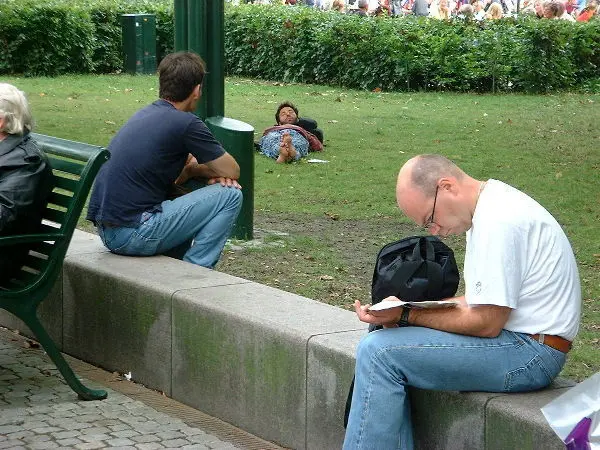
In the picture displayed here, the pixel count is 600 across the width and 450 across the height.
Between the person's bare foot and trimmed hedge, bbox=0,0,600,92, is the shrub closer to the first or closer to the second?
trimmed hedge, bbox=0,0,600,92

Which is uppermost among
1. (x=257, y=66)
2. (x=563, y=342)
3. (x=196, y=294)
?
(x=563, y=342)

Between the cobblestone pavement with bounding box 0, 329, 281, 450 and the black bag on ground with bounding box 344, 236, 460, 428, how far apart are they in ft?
3.30

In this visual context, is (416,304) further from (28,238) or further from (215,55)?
(215,55)

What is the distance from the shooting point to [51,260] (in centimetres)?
517

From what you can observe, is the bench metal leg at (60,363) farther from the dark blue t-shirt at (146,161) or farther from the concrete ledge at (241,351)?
the dark blue t-shirt at (146,161)

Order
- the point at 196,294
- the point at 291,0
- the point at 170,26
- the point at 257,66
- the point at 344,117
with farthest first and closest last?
the point at 291,0, the point at 170,26, the point at 257,66, the point at 344,117, the point at 196,294

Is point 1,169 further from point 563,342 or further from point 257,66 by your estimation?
point 257,66

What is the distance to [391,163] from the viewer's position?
484 inches

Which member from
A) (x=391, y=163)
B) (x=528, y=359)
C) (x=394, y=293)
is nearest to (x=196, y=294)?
(x=394, y=293)

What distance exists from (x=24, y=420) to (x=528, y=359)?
2235mm

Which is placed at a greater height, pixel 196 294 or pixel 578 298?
pixel 578 298

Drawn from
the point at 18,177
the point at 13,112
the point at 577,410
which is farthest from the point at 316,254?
the point at 577,410

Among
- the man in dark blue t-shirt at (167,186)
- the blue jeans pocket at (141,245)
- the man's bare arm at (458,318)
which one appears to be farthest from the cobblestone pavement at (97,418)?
the man's bare arm at (458,318)

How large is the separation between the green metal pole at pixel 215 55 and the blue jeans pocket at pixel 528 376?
5008mm
